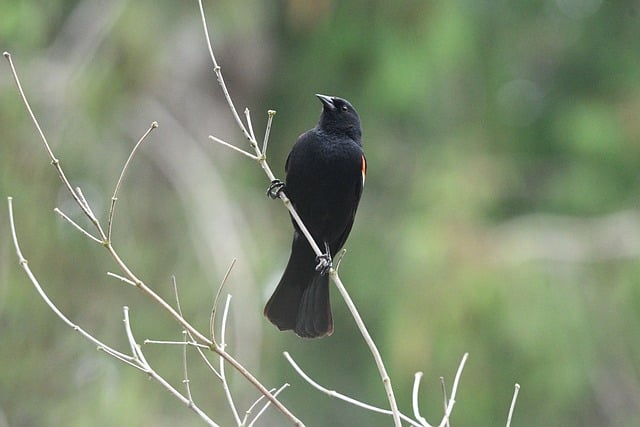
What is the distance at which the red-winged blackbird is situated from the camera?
4.38 metres

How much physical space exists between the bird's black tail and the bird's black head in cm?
43

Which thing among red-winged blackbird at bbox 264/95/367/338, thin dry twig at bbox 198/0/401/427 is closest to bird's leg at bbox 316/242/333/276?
red-winged blackbird at bbox 264/95/367/338

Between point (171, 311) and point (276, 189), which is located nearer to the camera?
point (171, 311)

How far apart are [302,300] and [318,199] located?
382mm

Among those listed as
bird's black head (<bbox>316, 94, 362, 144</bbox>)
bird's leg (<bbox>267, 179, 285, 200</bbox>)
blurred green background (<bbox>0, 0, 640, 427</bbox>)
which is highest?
bird's black head (<bbox>316, 94, 362, 144</bbox>)

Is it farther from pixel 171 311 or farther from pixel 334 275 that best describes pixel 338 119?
pixel 171 311

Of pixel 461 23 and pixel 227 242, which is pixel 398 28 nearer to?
pixel 461 23

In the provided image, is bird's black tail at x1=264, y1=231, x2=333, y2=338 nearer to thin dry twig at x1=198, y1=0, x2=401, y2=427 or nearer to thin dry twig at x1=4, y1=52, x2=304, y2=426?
thin dry twig at x1=198, y1=0, x2=401, y2=427

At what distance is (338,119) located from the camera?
179 inches

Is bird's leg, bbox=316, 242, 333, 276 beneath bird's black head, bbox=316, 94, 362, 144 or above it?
beneath

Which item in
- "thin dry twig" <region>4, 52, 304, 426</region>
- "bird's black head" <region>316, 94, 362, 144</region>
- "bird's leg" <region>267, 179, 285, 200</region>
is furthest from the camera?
"bird's black head" <region>316, 94, 362, 144</region>

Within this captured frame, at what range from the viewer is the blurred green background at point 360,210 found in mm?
6465

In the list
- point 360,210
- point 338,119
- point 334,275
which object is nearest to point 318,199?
point 338,119

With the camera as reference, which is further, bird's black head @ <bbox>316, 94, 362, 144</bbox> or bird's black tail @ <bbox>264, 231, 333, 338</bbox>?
bird's black head @ <bbox>316, 94, 362, 144</bbox>
